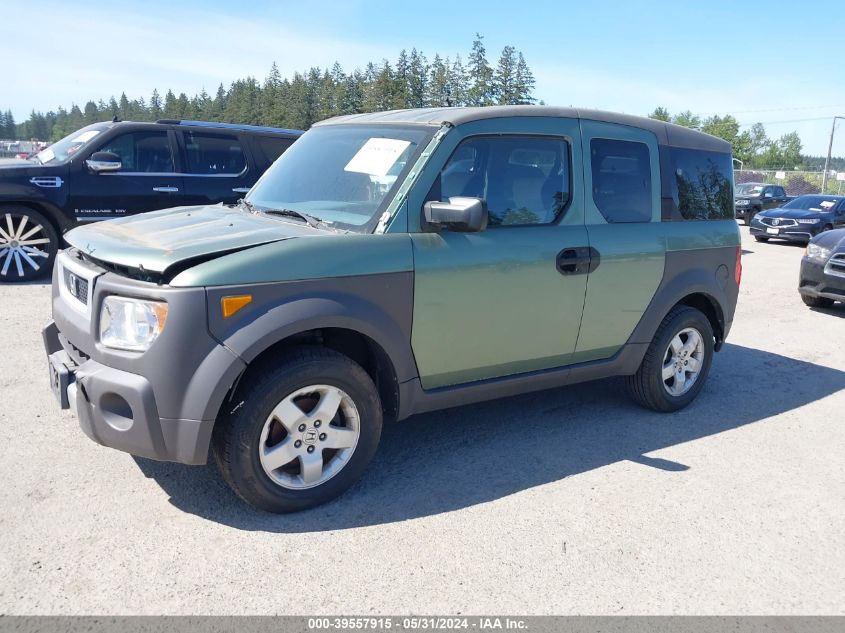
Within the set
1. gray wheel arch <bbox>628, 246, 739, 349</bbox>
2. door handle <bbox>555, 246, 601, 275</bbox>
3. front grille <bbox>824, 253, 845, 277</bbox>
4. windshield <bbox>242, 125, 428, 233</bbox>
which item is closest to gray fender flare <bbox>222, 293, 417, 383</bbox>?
windshield <bbox>242, 125, 428, 233</bbox>

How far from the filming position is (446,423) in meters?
4.59

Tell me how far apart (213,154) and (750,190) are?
71.5ft

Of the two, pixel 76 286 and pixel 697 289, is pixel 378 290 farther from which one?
pixel 697 289

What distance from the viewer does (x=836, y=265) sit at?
28.6 feet

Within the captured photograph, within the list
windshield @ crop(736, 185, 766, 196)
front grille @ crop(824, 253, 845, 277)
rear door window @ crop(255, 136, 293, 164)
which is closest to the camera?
front grille @ crop(824, 253, 845, 277)

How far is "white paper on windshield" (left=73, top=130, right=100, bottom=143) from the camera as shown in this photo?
8.48 meters

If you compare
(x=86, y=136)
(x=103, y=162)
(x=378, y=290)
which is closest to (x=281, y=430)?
(x=378, y=290)

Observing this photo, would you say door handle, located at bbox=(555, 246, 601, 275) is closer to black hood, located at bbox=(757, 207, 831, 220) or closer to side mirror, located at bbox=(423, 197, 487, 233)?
side mirror, located at bbox=(423, 197, 487, 233)

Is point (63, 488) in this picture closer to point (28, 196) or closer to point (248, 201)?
point (248, 201)

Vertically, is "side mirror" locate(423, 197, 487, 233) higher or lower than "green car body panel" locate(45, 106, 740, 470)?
higher

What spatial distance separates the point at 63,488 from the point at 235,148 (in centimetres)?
632

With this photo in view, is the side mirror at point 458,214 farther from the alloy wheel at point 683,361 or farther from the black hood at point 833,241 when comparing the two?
the black hood at point 833,241

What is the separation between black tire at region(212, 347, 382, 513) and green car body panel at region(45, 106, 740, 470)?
108 millimetres

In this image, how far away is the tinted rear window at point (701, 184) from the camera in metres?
4.86
